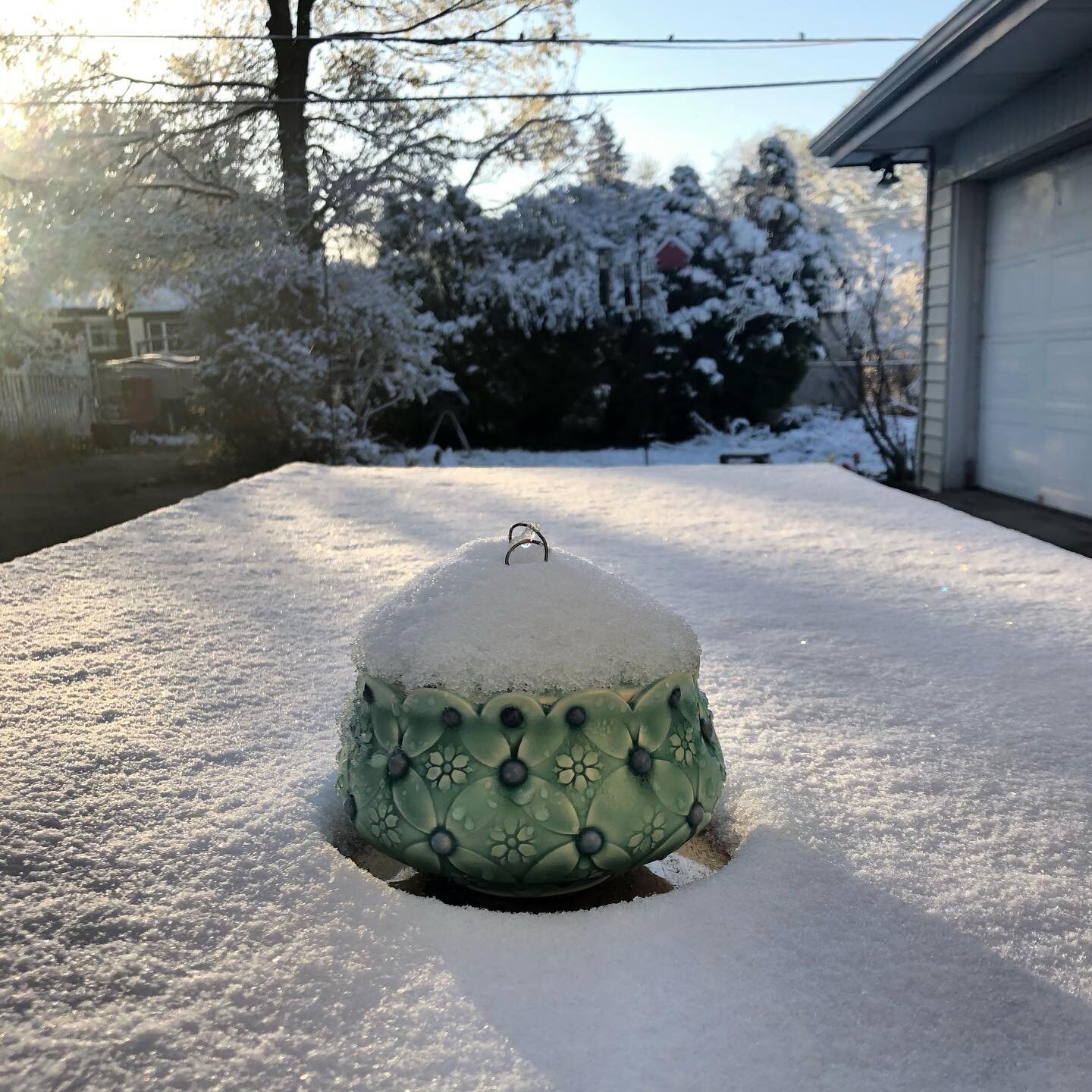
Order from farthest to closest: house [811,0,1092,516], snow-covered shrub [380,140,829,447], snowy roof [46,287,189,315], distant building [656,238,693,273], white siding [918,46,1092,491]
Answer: snowy roof [46,287,189,315] → distant building [656,238,693,273] → snow-covered shrub [380,140,829,447] → white siding [918,46,1092,491] → house [811,0,1092,516]

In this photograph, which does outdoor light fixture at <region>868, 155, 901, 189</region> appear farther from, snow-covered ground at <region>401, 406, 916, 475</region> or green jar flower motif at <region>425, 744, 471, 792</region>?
green jar flower motif at <region>425, 744, 471, 792</region>

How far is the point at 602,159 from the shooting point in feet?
39.1

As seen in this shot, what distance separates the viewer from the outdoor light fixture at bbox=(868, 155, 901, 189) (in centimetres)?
698

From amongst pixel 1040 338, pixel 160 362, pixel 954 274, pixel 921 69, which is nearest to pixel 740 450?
pixel 954 274

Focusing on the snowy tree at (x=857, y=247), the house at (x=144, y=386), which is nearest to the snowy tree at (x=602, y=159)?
the snowy tree at (x=857, y=247)

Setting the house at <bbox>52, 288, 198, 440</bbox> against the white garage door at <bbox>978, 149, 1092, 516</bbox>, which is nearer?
the white garage door at <bbox>978, 149, 1092, 516</bbox>

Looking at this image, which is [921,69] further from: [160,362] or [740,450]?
[160,362]

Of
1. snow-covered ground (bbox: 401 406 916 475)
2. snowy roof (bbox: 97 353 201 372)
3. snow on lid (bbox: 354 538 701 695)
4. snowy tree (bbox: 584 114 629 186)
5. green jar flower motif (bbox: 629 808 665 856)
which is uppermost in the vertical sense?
snowy tree (bbox: 584 114 629 186)

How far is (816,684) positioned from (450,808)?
1.15 m

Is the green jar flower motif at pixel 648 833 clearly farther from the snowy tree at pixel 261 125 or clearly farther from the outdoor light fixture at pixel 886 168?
the snowy tree at pixel 261 125

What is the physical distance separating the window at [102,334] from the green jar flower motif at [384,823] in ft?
73.9

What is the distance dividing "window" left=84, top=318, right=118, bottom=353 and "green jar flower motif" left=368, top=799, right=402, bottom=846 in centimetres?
2253

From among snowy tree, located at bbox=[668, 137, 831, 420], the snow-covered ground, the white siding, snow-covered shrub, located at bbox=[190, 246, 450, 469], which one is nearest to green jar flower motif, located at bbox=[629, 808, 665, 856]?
the white siding

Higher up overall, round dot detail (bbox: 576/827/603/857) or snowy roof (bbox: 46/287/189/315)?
snowy roof (bbox: 46/287/189/315)
